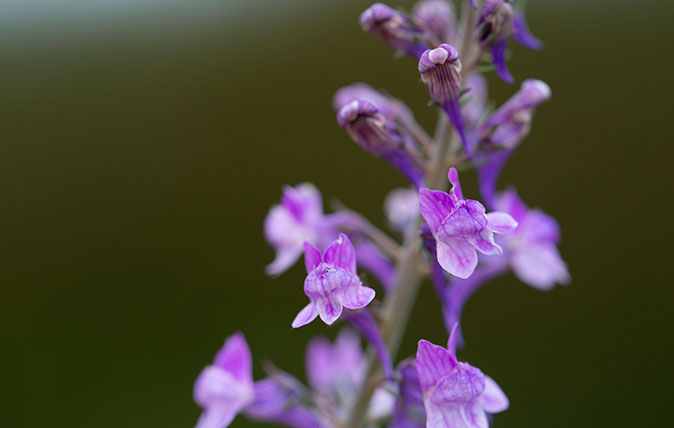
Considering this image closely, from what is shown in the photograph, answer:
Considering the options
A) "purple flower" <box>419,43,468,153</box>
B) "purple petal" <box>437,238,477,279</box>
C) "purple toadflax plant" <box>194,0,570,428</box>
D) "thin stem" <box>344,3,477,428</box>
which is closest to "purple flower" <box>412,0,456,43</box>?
"purple toadflax plant" <box>194,0,570,428</box>

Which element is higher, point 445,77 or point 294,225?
point 445,77

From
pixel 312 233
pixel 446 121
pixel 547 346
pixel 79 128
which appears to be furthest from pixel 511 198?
pixel 79 128

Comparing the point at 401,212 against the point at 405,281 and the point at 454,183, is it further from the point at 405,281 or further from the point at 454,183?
the point at 454,183

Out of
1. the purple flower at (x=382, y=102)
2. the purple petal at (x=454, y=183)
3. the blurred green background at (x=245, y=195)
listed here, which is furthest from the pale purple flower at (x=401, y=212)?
the blurred green background at (x=245, y=195)

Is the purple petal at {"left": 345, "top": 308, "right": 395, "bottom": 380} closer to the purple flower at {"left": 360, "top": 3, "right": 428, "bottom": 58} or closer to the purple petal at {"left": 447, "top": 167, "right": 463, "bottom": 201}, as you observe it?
the purple petal at {"left": 447, "top": 167, "right": 463, "bottom": 201}

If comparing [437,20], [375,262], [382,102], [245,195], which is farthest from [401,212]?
[245,195]

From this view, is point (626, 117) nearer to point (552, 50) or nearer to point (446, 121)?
point (552, 50)
